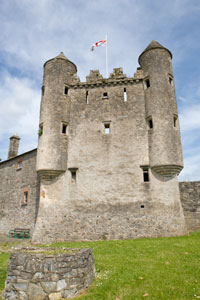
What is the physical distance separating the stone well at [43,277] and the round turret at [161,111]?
11.4m

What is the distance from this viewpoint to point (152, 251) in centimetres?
1098

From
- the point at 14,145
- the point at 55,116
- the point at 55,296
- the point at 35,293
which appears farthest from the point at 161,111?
the point at 14,145

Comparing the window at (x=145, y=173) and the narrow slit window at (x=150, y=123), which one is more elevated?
the narrow slit window at (x=150, y=123)

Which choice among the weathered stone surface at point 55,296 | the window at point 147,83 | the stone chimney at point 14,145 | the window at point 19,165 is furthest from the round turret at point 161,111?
the stone chimney at point 14,145

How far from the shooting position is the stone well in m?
5.98

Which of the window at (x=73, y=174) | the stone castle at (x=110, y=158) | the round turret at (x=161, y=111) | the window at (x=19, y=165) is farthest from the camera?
the window at (x=19, y=165)

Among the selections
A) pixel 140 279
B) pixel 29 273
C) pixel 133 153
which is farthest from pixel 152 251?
pixel 133 153

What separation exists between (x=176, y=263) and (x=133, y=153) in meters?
9.69

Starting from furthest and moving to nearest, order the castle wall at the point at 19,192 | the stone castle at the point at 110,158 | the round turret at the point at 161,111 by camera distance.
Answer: the castle wall at the point at 19,192
the round turret at the point at 161,111
the stone castle at the point at 110,158

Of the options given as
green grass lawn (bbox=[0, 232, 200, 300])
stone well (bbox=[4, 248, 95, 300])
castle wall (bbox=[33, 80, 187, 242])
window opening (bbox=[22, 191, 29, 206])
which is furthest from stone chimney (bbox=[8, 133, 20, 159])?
stone well (bbox=[4, 248, 95, 300])

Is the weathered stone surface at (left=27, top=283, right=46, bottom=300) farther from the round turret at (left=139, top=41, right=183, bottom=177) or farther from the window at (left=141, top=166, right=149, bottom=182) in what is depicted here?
the window at (left=141, top=166, right=149, bottom=182)

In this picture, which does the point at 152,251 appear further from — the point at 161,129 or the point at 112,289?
the point at 161,129

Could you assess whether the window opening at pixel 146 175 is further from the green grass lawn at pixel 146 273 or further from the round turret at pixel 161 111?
the green grass lawn at pixel 146 273

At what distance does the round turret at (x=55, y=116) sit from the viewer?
58.5 feet
